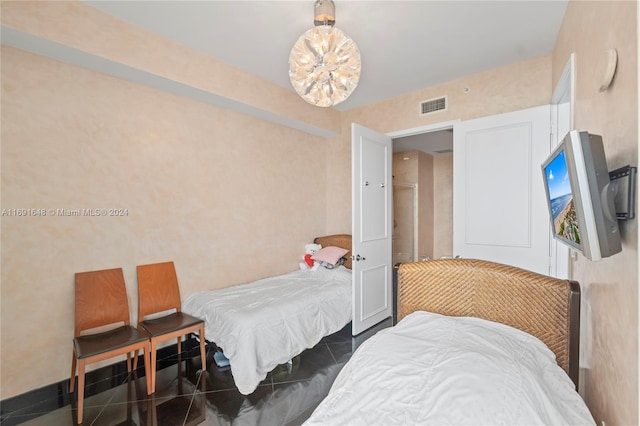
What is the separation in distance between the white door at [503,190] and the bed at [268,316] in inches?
55.2

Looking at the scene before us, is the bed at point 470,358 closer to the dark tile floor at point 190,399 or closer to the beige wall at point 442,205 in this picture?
the dark tile floor at point 190,399

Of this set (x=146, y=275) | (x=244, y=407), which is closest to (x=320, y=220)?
(x=146, y=275)

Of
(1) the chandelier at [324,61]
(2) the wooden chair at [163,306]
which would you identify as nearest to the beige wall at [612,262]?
(1) the chandelier at [324,61]

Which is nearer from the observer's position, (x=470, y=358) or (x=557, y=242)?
(x=470, y=358)

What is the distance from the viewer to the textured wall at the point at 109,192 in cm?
205

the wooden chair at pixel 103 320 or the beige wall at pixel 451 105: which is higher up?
the beige wall at pixel 451 105

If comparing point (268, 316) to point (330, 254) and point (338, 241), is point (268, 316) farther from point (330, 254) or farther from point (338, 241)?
point (338, 241)

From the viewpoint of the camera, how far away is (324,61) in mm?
1817

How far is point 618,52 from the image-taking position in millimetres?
1090

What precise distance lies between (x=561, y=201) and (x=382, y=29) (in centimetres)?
187

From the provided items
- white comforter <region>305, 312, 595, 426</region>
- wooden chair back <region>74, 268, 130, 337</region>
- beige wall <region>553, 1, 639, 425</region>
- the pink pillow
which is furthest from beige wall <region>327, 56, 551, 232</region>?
wooden chair back <region>74, 268, 130, 337</region>

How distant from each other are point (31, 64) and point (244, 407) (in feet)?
9.40

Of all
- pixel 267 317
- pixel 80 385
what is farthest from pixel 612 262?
pixel 80 385

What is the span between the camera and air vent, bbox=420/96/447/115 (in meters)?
3.36
